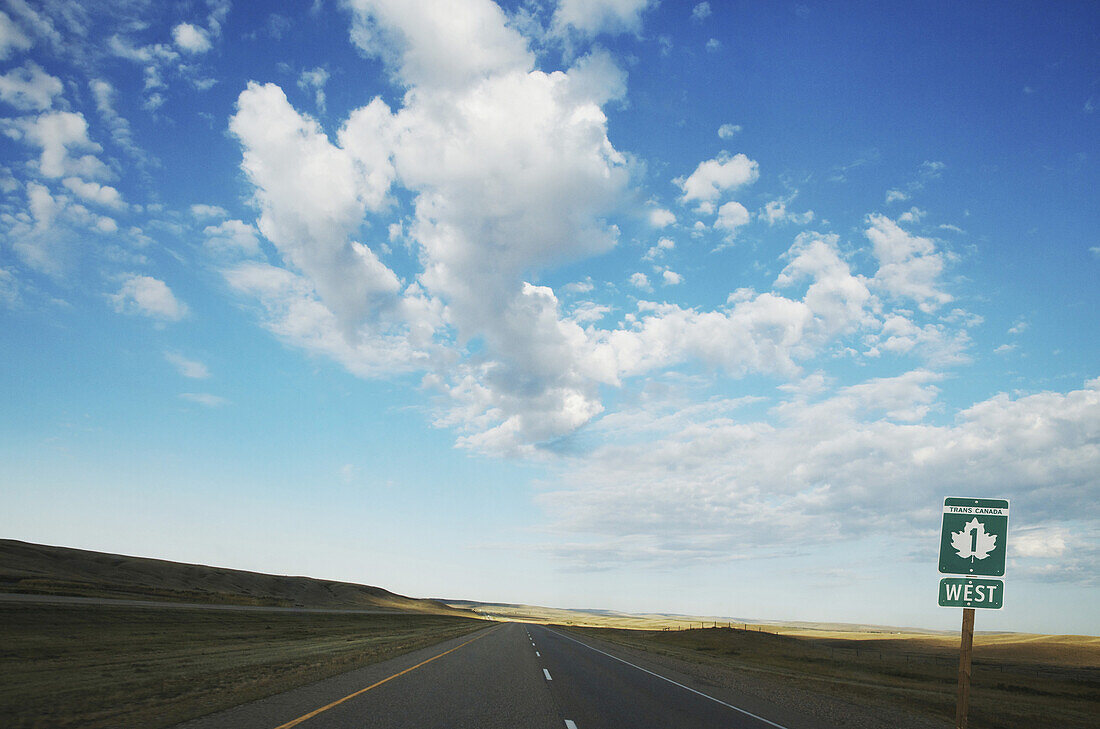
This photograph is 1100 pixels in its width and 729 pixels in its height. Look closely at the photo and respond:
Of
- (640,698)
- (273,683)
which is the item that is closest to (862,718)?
(640,698)

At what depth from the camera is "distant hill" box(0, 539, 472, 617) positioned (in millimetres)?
67375

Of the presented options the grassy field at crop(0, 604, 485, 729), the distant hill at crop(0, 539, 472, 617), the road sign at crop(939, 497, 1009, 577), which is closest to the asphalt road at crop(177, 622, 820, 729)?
the grassy field at crop(0, 604, 485, 729)

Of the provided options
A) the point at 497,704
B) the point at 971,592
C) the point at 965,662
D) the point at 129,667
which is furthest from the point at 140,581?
the point at 971,592

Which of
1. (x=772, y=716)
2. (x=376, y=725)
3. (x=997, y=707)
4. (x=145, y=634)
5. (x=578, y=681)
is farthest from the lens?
(x=145, y=634)

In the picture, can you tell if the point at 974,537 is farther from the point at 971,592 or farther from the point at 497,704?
the point at 497,704

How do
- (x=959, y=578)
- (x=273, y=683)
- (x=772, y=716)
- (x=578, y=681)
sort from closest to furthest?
(x=959, y=578) → (x=772, y=716) → (x=273, y=683) → (x=578, y=681)

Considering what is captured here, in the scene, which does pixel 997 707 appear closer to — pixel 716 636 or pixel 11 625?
pixel 11 625

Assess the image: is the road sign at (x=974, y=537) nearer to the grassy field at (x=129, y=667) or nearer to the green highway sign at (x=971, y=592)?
the green highway sign at (x=971, y=592)

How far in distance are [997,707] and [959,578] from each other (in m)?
16.9

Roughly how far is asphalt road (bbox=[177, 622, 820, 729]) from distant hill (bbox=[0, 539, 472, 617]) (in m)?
54.9

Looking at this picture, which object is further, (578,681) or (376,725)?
(578,681)

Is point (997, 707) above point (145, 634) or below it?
above

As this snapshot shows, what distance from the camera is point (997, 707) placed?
74.6 ft

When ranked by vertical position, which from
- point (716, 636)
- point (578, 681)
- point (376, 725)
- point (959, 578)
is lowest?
point (716, 636)
